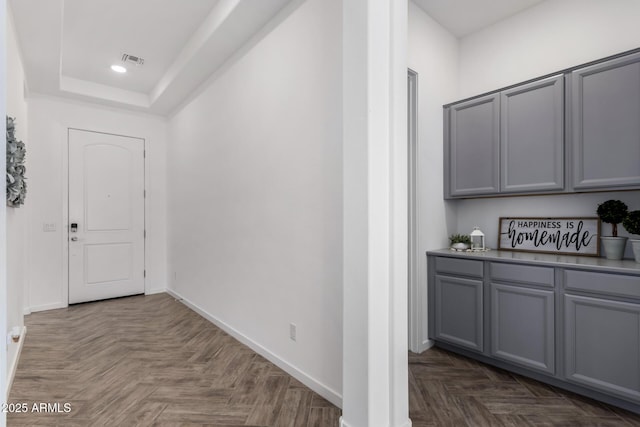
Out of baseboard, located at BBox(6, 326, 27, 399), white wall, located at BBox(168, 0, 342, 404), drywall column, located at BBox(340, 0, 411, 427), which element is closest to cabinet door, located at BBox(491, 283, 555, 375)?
drywall column, located at BBox(340, 0, 411, 427)

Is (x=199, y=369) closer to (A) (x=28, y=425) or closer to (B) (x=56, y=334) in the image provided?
(A) (x=28, y=425)

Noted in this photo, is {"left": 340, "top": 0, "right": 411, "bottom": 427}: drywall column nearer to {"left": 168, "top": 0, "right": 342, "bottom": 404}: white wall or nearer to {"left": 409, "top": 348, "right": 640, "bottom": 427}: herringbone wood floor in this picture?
{"left": 168, "top": 0, "right": 342, "bottom": 404}: white wall

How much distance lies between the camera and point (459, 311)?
2631 mm

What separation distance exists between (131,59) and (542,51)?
4.10 metres

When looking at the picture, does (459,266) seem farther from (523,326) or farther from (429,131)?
(429,131)

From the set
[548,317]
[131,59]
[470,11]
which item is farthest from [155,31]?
[548,317]

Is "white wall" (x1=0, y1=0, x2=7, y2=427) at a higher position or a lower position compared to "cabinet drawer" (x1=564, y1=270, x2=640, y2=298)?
higher

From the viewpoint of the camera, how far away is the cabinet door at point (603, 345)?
6.07ft

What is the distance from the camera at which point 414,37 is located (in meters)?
2.70

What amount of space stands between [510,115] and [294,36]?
5.97ft

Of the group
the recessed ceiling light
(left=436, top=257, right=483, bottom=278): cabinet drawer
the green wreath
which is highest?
the recessed ceiling light

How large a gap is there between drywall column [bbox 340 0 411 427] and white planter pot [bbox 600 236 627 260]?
1.67 meters

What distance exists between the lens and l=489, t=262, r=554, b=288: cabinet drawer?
2170 mm

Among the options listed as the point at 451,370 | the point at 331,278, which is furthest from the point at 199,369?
the point at 451,370
